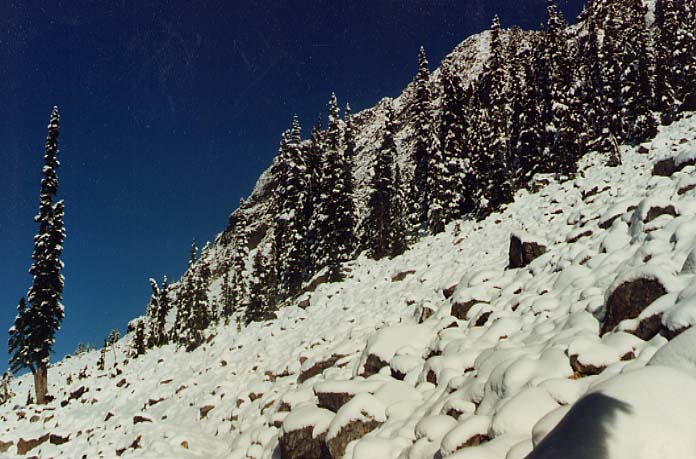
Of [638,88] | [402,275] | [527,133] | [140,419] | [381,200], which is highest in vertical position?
[638,88]

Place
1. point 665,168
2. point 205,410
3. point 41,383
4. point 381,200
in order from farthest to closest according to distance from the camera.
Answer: point 381,200
point 41,383
point 205,410
point 665,168

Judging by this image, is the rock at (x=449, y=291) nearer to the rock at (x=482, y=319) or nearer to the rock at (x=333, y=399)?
the rock at (x=482, y=319)

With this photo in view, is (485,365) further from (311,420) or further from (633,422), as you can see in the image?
(311,420)

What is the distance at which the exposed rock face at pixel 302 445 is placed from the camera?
828 centimetres

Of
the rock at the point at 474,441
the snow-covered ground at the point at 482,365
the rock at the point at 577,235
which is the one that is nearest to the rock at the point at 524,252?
the snow-covered ground at the point at 482,365

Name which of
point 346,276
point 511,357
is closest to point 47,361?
point 346,276

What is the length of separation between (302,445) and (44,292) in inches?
1126

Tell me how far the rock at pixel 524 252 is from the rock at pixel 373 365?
6.13 meters

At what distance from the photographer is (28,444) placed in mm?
19891

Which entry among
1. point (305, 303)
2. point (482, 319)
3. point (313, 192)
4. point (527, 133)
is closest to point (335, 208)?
point (313, 192)

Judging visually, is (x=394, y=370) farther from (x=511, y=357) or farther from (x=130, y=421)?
(x=130, y=421)

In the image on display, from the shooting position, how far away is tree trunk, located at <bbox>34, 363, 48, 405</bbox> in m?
27.1

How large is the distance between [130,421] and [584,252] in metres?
19.9

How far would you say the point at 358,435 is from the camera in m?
7.58
